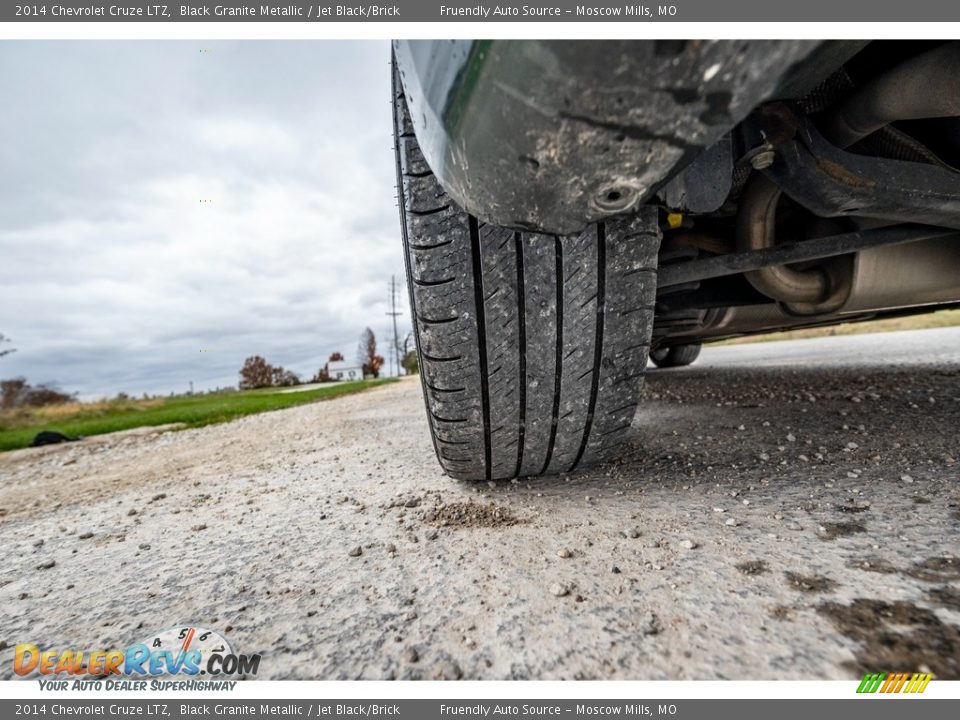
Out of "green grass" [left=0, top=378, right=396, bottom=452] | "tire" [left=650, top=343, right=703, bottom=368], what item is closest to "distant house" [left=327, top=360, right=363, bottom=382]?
"green grass" [left=0, top=378, right=396, bottom=452]

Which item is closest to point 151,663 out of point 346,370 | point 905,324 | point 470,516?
point 470,516

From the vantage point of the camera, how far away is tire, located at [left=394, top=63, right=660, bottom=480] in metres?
0.81

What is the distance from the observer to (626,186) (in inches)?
18.1

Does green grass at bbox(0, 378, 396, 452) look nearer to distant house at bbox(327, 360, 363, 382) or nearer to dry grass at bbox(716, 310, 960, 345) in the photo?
dry grass at bbox(716, 310, 960, 345)

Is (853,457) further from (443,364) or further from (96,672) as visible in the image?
(96,672)

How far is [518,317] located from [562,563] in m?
0.45

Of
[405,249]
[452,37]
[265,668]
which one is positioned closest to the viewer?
[452,37]

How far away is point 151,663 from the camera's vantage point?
0.58 meters

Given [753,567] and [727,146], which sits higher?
[727,146]

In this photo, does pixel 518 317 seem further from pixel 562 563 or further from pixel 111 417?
pixel 111 417

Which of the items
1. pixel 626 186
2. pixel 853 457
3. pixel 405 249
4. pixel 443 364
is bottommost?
pixel 853 457

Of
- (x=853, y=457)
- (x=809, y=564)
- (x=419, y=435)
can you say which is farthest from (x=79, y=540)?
(x=853, y=457)
